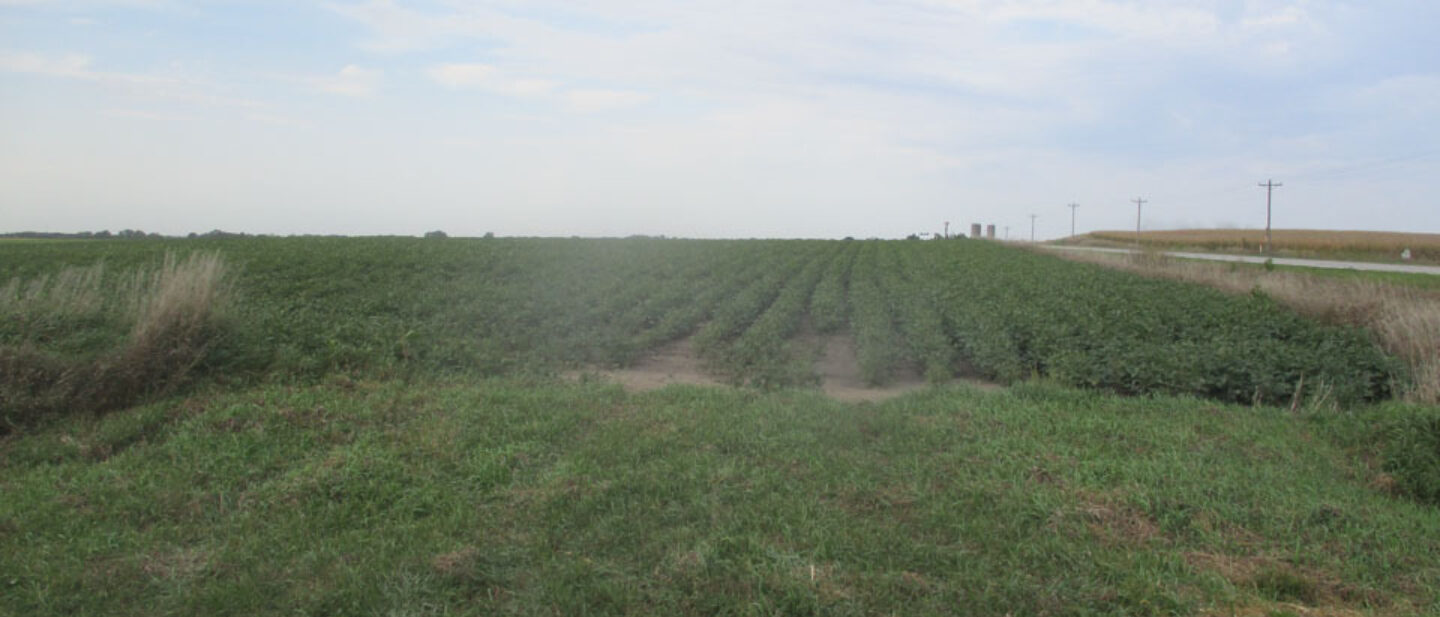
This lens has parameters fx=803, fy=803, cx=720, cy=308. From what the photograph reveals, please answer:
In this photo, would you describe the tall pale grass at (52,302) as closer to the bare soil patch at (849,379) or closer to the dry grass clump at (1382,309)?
the bare soil patch at (849,379)

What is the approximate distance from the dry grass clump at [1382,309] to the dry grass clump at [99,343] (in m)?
11.9

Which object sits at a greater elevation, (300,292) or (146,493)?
(300,292)

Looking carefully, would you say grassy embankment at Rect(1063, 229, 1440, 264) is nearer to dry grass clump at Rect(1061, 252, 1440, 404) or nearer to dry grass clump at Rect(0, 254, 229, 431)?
dry grass clump at Rect(1061, 252, 1440, 404)

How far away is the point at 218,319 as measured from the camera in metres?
8.53

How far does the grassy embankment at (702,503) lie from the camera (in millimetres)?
3787

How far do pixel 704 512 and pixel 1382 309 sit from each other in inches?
454

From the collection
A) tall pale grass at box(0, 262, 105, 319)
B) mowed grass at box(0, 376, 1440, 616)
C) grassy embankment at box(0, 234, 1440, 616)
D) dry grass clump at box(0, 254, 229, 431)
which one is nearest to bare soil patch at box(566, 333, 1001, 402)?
grassy embankment at box(0, 234, 1440, 616)

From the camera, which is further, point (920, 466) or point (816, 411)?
point (816, 411)

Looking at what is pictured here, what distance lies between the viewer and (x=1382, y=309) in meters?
11.2

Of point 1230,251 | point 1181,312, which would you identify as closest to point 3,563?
point 1181,312

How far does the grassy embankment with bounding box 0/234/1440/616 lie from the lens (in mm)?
3787

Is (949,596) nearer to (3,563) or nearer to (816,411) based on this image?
(816,411)

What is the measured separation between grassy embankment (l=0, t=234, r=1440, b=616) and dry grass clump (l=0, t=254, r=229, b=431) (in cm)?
19

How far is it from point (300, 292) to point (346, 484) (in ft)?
34.5
